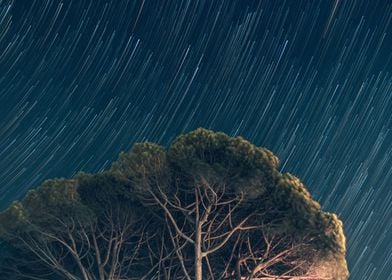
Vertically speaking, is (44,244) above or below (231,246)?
below

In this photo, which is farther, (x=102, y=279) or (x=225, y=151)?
(x=102, y=279)

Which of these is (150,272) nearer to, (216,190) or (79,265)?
(79,265)

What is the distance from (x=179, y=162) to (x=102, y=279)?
7.70 meters

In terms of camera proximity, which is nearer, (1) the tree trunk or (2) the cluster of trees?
(2) the cluster of trees

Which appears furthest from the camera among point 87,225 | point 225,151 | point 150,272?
point 150,272

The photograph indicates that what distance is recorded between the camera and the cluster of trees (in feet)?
85.6

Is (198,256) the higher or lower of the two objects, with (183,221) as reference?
lower

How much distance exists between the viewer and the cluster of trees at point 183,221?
26.1 metres

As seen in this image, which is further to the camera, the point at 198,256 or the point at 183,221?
the point at 183,221

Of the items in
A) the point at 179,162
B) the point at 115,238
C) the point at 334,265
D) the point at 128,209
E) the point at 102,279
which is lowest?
the point at 102,279

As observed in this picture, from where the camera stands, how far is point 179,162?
25984 millimetres

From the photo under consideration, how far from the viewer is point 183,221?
28.5 metres

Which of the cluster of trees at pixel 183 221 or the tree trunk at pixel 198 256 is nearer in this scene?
the cluster of trees at pixel 183 221

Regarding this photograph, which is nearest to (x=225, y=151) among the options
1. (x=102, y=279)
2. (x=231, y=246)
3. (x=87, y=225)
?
(x=231, y=246)
